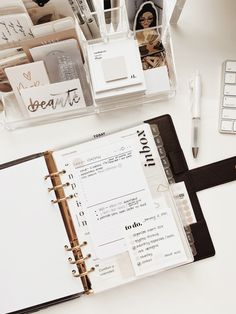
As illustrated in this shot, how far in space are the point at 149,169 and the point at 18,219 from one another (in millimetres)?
249

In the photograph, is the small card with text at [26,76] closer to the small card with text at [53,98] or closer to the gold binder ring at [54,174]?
the small card with text at [53,98]

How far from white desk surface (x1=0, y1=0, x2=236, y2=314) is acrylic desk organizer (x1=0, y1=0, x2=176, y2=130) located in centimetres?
2

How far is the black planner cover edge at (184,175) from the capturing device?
0.77 m

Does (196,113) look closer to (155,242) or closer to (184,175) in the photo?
(184,175)

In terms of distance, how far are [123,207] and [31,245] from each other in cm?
18

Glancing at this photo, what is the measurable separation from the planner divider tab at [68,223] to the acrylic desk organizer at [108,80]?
10 centimetres

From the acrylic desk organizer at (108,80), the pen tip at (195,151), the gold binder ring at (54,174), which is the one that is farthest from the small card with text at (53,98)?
the pen tip at (195,151)

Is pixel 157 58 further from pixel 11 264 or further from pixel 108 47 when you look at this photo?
pixel 11 264

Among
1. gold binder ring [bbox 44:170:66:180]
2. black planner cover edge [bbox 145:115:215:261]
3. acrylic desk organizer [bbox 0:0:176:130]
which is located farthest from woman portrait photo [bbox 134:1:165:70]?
gold binder ring [bbox 44:170:66:180]

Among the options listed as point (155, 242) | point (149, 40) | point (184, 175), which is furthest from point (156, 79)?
point (155, 242)

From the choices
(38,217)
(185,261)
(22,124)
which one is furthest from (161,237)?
(22,124)

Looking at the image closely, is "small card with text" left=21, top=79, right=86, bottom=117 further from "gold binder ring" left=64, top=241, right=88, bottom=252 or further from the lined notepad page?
Result: "gold binder ring" left=64, top=241, right=88, bottom=252

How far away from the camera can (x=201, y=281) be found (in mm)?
771

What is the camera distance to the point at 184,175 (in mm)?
799
